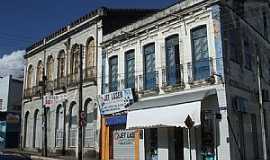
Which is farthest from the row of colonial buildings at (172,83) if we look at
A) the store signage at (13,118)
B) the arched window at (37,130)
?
the store signage at (13,118)

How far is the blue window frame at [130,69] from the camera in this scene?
2268 cm

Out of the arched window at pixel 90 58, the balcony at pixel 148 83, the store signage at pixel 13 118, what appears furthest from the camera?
the store signage at pixel 13 118

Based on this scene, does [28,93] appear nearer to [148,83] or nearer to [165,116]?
[148,83]

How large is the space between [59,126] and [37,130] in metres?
4.61

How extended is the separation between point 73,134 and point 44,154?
8.44 ft

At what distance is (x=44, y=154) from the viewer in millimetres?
27516

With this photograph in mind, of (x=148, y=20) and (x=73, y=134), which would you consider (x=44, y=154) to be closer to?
(x=73, y=134)

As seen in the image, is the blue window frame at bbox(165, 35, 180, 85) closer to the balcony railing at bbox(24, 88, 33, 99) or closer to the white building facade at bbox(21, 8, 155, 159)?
the white building facade at bbox(21, 8, 155, 159)

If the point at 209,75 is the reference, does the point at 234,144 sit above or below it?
below

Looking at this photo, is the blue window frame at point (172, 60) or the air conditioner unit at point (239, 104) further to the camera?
the blue window frame at point (172, 60)

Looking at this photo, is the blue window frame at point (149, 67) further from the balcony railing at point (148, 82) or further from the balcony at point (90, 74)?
the balcony at point (90, 74)

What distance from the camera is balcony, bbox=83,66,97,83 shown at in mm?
25750

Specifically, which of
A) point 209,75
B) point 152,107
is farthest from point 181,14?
point 152,107

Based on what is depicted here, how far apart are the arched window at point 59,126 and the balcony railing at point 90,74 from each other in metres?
4.47
